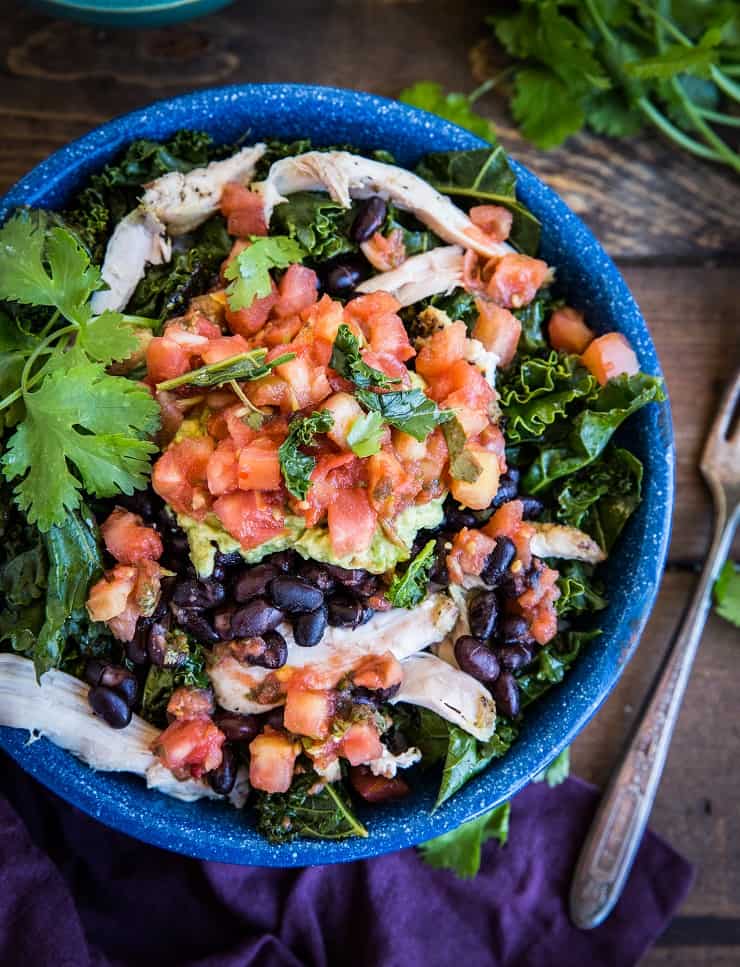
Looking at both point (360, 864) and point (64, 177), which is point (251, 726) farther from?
point (64, 177)

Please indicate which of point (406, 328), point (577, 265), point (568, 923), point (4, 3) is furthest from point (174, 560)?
point (4, 3)

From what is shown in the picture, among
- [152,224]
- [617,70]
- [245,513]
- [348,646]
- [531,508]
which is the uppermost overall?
[617,70]

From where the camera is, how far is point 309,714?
319 cm

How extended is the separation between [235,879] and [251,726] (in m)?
0.93

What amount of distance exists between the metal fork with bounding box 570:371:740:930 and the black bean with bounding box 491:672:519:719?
37.8 inches

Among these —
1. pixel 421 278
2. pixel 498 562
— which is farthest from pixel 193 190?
pixel 498 562

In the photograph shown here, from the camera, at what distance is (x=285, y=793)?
3.28 m

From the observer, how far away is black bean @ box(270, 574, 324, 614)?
3.06m

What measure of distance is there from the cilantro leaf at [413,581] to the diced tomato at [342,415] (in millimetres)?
422

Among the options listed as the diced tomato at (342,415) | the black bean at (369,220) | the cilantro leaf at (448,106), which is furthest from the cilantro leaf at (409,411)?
the cilantro leaf at (448,106)

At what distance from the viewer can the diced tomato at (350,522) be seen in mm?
3027

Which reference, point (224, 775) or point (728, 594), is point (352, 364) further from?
point (728, 594)

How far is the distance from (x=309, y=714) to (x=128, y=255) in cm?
156

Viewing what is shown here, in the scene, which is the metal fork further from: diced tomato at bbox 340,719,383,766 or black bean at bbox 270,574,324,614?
black bean at bbox 270,574,324,614
